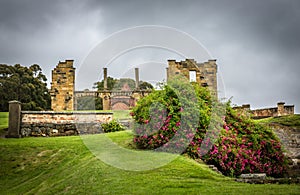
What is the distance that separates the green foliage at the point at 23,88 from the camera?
116ft

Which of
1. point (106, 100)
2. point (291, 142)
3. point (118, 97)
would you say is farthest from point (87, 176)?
point (118, 97)

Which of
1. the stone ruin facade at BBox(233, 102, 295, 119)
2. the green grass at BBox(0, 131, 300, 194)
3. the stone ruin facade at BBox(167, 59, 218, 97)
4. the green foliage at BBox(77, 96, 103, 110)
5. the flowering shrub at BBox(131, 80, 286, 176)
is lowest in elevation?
the green grass at BBox(0, 131, 300, 194)

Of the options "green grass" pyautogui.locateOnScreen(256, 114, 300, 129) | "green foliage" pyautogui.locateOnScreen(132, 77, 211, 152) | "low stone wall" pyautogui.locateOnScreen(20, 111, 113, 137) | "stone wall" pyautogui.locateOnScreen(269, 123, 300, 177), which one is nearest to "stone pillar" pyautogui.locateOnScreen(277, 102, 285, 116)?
"green grass" pyautogui.locateOnScreen(256, 114, 300, 129)

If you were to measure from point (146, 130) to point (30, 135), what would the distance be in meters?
7.73

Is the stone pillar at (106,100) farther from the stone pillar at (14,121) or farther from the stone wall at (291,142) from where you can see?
the stone wall at (291,142)

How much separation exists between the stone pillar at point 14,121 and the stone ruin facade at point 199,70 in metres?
11.5

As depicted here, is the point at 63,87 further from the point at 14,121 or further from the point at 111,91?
the point at 14,121

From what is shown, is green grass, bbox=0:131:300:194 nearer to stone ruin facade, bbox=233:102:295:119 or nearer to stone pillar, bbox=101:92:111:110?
stone ruin facade, bbox=233:102:295:119

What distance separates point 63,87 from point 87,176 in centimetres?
1570

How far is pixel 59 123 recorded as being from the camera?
1780cm

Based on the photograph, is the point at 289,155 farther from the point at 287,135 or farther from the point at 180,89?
the point at 180,89

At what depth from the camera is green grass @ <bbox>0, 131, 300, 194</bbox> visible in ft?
23.8

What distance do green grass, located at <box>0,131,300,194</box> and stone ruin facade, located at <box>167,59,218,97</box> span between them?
1176cm

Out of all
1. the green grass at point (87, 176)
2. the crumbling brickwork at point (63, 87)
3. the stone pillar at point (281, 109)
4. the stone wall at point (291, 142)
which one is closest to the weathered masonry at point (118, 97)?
the crumbling brickwork at point (63, 87)
